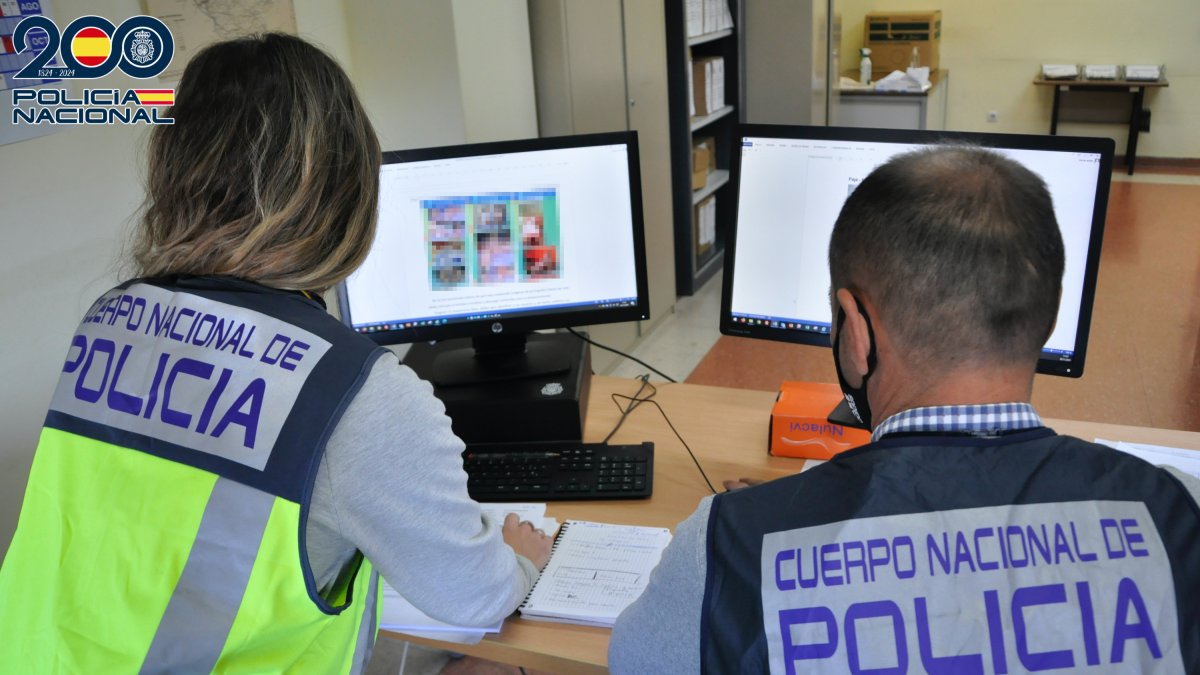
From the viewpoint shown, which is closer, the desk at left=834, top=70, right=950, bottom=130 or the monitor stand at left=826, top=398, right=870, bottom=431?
the monitor stand at left=826, top=398, right=870, bottom=431

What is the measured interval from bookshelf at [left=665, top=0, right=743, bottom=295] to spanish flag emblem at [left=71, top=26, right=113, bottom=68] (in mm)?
2373

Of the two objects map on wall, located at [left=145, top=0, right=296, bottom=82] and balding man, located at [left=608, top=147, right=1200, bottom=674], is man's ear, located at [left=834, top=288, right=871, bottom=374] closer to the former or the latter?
balding man, located at [left=608, top=147, right=1200, bottom=674]

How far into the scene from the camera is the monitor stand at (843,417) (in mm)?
1591

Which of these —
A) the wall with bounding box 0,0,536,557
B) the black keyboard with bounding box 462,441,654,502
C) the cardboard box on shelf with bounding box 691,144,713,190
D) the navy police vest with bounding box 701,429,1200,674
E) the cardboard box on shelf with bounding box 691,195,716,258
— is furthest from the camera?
the cardboard box on shelf with bounding box 691,195,716,258

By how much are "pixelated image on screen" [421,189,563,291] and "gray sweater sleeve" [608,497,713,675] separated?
833 millimetres

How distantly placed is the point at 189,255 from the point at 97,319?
0.16 m

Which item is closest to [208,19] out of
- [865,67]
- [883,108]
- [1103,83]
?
[883,108]

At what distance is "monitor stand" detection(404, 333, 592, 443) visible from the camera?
1713 millimetres

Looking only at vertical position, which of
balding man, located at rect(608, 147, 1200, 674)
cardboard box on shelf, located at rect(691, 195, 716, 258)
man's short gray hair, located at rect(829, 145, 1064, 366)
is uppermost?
man's short gray hair, located at rect(829, 145, 1064, 366)

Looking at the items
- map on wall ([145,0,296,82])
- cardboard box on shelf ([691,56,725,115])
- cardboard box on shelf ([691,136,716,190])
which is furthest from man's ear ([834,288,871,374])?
cardboard box on shelf ([691,56,725,115])

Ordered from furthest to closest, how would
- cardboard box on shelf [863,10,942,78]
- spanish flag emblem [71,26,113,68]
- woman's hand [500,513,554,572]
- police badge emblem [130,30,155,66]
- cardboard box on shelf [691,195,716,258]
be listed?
cardboard box on shelf [863,10,942,78] → cardboard box on shelf [691,195,716,258] → police badge emblem [130,30,155,66] → spanish flag emblem [71,26,113,68] → woman's hand [500,513,554,572]

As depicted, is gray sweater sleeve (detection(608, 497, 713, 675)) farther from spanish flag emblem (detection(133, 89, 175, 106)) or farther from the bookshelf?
the bookshelf

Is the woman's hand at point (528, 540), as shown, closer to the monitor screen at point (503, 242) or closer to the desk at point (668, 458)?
the desk at point (668, 458)

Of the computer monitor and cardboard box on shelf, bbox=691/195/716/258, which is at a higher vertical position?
the computer monitor
